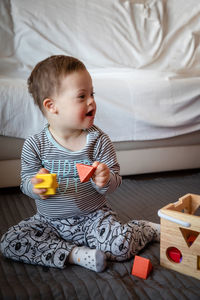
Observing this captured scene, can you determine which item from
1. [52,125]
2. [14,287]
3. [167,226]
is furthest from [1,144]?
[167,226]

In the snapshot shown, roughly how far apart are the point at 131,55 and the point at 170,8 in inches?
16.3

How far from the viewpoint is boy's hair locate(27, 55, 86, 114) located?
2.69ft

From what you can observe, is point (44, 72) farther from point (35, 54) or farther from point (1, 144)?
point (35, 54)

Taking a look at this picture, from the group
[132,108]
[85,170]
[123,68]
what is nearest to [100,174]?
[85,170]

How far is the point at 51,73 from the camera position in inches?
32.6

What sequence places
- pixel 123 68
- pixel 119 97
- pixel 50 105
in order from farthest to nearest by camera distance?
1. pixel 123 68
2. pixel 119 97
3. pixel 50 105

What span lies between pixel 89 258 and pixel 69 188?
7.4 inches

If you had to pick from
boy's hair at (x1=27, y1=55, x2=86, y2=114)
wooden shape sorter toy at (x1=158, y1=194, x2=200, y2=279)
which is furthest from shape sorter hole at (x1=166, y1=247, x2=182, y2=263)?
boy's hair at (x1=27, y1=55, x2=86, y2=114)

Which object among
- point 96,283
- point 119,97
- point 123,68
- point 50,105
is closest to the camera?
point 96,283

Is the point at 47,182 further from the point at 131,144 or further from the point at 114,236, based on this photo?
the point at 131,144

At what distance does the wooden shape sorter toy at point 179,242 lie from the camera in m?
0.72

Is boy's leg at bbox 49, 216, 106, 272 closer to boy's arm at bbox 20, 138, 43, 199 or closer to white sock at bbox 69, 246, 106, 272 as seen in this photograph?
white sock at bbox 69, 246, 106, 272

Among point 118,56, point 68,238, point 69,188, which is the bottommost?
point 68,238

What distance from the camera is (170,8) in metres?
1.87
